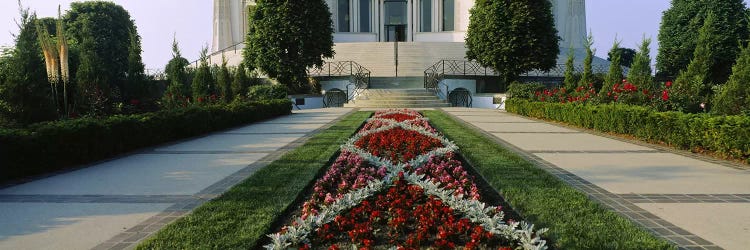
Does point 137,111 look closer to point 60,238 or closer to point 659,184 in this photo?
point 60,238

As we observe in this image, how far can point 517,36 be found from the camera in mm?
22609

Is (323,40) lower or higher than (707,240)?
higher

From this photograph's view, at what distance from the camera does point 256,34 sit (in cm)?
2433

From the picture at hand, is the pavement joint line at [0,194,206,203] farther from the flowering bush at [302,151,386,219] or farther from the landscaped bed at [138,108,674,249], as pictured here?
the flowering bush at [302,151,386,219]

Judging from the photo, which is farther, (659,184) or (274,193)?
(659,184)

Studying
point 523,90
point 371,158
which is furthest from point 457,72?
point 371,158

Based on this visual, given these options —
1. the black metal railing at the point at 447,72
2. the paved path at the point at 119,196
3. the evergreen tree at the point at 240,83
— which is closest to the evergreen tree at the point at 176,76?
the evergreen tree at the point at 240,83

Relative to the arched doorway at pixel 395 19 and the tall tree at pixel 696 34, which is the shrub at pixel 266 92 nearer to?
the tall tree at pixel 696 34

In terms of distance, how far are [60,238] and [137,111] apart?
13089 mm

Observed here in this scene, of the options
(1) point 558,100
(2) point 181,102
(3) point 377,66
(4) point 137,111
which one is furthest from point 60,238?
(3) point 377,66

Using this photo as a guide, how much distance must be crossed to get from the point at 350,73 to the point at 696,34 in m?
21.0

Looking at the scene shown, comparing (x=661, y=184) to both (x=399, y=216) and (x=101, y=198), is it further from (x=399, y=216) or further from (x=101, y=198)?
(x=101, y=198)

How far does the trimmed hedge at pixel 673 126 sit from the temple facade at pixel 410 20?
2897 centimetres

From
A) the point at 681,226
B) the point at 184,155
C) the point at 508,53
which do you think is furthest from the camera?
the point at 508,53
